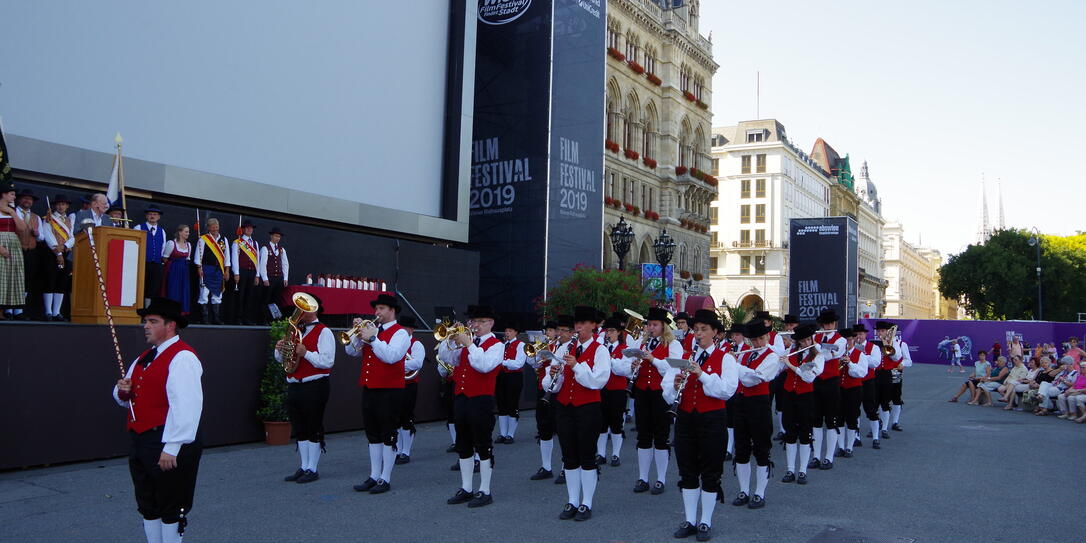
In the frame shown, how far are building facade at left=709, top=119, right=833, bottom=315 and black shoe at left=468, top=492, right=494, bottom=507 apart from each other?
241ft

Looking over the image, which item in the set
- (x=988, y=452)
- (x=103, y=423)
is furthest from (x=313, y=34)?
(x=988, y=452)

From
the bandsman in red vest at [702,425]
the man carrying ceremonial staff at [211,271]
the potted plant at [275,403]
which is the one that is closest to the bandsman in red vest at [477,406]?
the bandsman in red vest at [702,425]

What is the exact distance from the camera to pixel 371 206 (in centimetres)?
1975

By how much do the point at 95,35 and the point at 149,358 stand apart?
10.9 metres

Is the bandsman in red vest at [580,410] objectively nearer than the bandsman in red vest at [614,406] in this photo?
Yes

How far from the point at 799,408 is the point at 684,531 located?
3.83 metres

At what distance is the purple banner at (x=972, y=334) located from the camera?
40.5 meters

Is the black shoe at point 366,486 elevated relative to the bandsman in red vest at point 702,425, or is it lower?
lower

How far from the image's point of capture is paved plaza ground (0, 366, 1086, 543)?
763 cm

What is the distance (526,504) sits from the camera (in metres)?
8.95

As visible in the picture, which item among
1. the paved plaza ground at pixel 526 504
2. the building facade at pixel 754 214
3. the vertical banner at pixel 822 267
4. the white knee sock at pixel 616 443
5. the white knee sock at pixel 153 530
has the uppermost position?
the building facade at pixel 754 214

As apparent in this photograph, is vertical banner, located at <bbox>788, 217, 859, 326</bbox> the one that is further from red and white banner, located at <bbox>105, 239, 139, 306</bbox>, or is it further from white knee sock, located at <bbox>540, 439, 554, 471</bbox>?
red and white banner, located at <bbox>105, 239, 139, 306</bbox>

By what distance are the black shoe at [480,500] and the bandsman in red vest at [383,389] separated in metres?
1.22

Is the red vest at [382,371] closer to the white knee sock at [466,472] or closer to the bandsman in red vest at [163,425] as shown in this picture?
the white knee sock at [466,472]
